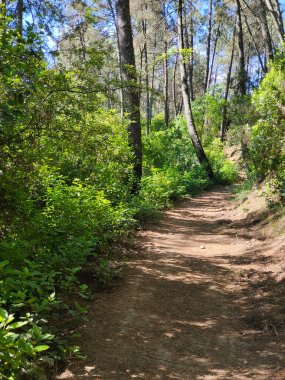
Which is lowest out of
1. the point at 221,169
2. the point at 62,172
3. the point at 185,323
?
the point at 185,323

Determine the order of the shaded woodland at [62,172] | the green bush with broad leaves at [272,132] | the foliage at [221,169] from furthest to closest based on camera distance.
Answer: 1. the foliage at [221,169]
2. the green bush with broad leaves at [272,132]
3. the shaded woodland at [62,172]

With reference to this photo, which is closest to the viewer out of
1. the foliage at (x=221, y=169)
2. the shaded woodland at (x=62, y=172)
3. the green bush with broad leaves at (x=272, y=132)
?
the shaded woodland at (x=62, y=172)

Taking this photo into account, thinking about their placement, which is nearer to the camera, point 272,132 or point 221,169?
point 272,132

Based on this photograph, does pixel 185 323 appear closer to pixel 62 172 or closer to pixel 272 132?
pixel 62 172

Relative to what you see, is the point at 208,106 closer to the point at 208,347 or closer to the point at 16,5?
the point at 16,5

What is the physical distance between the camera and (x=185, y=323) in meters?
4.25

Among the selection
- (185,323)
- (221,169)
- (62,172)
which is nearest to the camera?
(185,323)

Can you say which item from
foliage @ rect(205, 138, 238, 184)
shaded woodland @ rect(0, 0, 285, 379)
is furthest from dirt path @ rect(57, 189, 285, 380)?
foliage @ rect(205, 138, 238, 184)

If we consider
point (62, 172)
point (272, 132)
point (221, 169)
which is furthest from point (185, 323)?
point (221, 169)

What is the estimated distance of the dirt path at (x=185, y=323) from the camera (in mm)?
3294

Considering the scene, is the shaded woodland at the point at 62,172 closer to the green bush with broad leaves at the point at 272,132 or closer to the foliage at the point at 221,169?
the green bush with broad leaves at the point at 272,132

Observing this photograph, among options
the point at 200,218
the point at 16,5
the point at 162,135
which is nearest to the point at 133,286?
the point at 200,218

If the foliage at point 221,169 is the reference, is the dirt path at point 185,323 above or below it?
below

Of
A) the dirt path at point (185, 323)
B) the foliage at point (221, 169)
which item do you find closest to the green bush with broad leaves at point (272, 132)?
the dirt path at point (185, 323)
